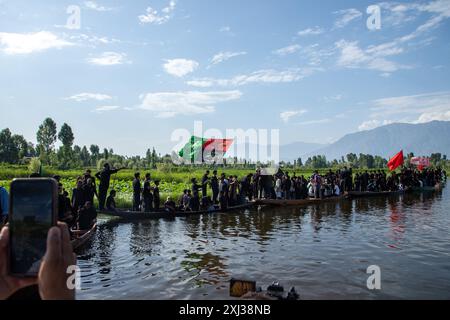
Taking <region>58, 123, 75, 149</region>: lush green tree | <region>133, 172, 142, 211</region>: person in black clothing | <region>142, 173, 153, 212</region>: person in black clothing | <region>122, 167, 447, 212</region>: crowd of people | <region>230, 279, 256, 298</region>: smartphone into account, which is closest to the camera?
<region>230, 279, 256, 298</region>: smartphone

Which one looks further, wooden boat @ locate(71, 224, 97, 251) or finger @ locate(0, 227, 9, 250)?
wooden boat @ locate(71, 224, 97, 251)

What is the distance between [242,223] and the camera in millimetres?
17438

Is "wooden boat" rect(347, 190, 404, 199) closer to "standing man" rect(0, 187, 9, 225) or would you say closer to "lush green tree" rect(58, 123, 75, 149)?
"standing man" rect(0, 187, 9, 225)

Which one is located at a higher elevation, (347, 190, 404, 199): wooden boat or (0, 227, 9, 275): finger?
(0, 227, 9, 275): finger

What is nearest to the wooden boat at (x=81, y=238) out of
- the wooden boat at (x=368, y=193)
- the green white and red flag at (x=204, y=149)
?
the wooden boat at (x=368, y=193)

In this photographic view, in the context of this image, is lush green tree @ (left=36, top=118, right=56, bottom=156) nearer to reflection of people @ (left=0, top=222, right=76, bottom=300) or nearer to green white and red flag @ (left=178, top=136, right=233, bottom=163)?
green white and red flag @ (left=178, top=136, right=233, bottom=163)

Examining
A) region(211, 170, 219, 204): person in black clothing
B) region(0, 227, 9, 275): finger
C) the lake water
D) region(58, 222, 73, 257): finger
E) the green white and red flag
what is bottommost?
the lake water

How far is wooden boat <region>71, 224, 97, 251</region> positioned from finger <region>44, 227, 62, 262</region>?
9381 mm

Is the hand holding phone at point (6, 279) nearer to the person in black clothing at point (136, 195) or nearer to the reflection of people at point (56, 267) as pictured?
the reflection of people at point (56, 267)

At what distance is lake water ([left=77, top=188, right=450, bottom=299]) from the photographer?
328 inches

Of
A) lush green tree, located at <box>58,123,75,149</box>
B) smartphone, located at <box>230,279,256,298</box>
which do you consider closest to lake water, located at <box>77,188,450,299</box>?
smartphone, located at <box>230,279,256,298</box>

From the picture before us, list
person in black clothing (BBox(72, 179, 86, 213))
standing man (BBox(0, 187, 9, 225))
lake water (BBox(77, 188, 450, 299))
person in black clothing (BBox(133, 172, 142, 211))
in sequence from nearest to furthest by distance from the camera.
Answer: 1. lake water (BBox(77, 188, 450, 299))
2. standing man (BBox(0, 187, 9, 225))
3. person in black clothing (BBox(72, 179, 86, 213))
4. person in black clothing (BBox(133, 172, 142, 211))

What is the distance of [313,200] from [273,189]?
9.95 feet

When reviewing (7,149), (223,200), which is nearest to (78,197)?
(223,200)
